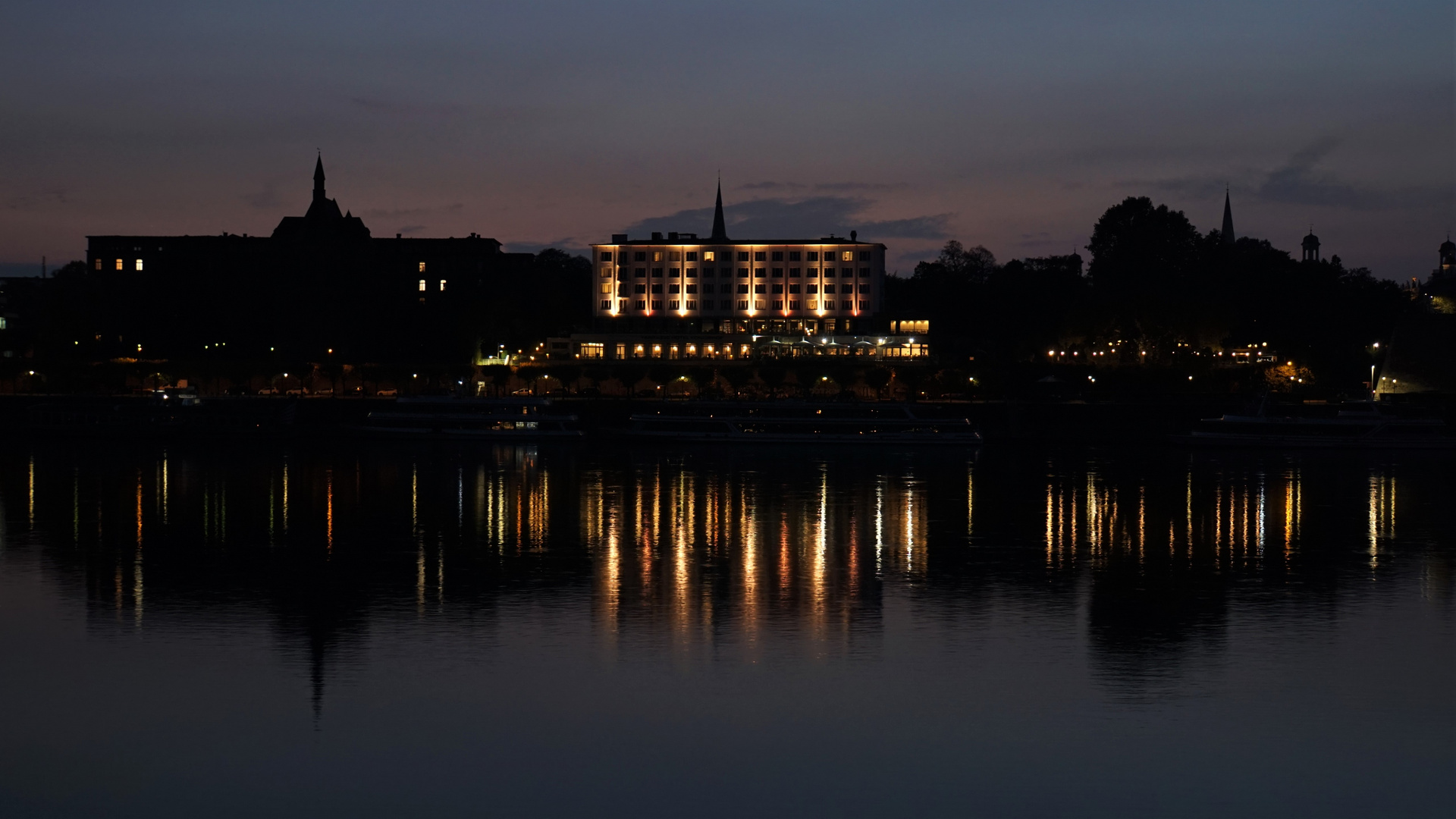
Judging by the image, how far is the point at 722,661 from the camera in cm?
2627

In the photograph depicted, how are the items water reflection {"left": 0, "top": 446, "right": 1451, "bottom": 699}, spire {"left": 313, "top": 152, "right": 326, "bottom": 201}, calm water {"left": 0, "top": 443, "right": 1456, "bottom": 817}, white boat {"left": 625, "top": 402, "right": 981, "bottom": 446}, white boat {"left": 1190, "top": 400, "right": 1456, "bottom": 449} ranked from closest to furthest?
calm water {"left": 0, "top": 443, "right": 1456, "bottom": 817}
water reflection {"left": 0, "top": 446, "right": 1451, "bottom": 699}
white boat {"left": 1190, "top": 400, "right": 1456, "bottom": 449}
white boat {"left": 625, "top": 402, "right": 981, "bottom": 446}
spire {"left": 313, "top": 152, "right": 326, "bottom": 201}

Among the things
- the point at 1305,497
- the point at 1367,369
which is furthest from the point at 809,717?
the point at 1367,369

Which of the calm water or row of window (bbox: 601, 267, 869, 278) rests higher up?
row of window (bbox: 601, 267, 869, 278)

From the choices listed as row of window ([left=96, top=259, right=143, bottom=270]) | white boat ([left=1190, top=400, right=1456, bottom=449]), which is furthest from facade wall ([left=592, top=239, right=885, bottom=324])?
white boat ([left=1190, top=400, right=1456, bottom=449])

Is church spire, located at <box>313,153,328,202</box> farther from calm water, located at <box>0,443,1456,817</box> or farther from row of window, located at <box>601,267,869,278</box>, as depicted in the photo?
calm water, located at <box>0,443,1456,817</box>

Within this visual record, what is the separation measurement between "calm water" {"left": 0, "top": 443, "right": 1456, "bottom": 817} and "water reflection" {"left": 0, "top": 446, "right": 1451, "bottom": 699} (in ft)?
0.72

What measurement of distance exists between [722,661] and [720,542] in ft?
54.7

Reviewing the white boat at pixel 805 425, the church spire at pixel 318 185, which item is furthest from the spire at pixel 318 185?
the white boat at pixel 805 425

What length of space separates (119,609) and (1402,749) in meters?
25.5

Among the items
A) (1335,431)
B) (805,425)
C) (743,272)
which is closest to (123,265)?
(743,272)

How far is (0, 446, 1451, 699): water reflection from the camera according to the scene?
3078 cm

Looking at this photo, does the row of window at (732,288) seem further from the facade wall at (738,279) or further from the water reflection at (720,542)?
the water reflection at (720,542)

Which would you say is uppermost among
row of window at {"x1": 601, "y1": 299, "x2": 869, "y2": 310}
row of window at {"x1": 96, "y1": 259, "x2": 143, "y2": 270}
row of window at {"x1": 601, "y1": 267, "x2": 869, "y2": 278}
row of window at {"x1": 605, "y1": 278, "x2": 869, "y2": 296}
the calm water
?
row of window at {"x1": 96, "y1": 259, "x2": 143, "y2": 270}

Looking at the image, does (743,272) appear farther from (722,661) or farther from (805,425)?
(722,661)
